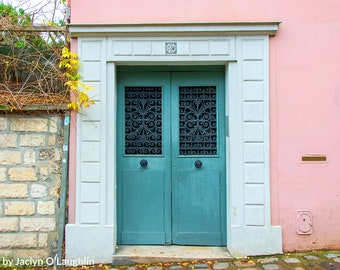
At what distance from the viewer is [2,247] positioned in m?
3.98

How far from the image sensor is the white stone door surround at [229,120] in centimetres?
393

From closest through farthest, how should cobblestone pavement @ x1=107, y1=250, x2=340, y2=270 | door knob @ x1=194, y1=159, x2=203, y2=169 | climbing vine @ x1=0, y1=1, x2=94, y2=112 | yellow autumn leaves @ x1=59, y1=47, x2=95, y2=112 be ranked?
1. cobblestone pavement @ x1=107, y1=250, x2=340, y2=270
2. yellow autumn leaves @ x1=59, y1=47, x2=95, y2=112
3. climbing vine @ x1=0, y1=1, x2=94, y2=112
4. door knob @ x1=194, y1=159, x2=203, y2=169

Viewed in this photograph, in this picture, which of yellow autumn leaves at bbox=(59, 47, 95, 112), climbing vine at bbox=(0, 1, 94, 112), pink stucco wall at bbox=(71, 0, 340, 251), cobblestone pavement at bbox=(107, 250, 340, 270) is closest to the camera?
cobblestone pavement at bbox=(107, 250, 340, 270)

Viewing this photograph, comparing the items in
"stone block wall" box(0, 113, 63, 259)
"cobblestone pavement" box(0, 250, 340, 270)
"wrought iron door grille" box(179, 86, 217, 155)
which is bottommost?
"cobblestone pavement" box(0, 250, 340, 270)

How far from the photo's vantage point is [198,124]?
14.0 ft

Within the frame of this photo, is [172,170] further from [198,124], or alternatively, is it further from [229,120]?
[229,120]

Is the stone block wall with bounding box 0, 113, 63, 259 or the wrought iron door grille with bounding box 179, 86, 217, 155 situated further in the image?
the wrought iron door grille with bounding box 179, 86, 217, 155

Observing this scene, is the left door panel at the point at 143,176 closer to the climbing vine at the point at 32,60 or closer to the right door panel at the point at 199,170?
the right door panel at the point at 199,170

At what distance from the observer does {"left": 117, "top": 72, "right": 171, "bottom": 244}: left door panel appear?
424cm

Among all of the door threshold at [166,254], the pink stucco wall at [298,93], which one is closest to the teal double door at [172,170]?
the door threshold at [166,254]

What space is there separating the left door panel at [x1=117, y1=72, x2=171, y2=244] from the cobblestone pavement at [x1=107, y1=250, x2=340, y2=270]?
479mm

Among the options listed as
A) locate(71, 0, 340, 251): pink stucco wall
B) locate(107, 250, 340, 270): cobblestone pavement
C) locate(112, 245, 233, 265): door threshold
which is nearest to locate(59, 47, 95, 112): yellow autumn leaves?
locate(71, 0, 340, 251): pink stucco wall

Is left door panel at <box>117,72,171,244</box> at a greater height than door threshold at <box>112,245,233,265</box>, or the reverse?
left door panel at <box>117,72,171,244</box>

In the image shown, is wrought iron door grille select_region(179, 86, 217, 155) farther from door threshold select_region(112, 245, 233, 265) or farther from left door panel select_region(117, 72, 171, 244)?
door threshold select_region(112, 245, 233, 265)
